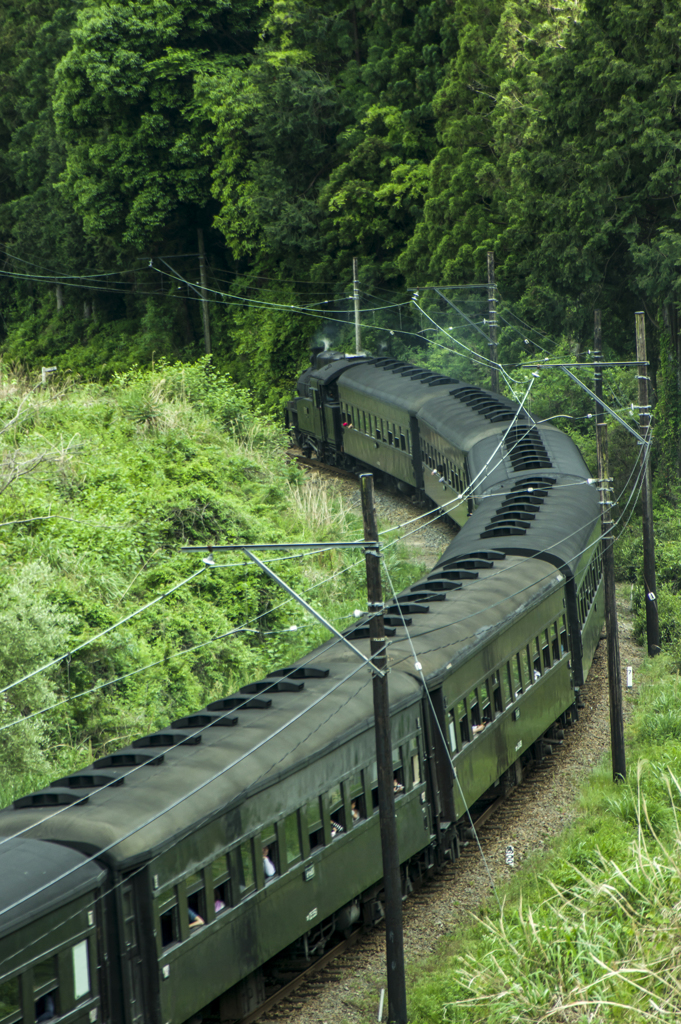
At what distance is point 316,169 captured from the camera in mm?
50250

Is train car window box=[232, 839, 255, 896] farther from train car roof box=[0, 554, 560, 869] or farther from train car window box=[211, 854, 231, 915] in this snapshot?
train car roof box=[0, 554, 560, 869]

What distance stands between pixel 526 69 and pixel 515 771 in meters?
25.3

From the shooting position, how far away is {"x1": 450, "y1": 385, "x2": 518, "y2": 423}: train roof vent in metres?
28.9

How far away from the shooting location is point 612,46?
30.5 metres

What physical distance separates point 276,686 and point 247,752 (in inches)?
82.8

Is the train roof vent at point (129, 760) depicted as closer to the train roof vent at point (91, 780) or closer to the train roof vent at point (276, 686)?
the train roof vent at point (91, 780)

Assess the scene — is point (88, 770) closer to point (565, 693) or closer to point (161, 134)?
point (565, 693)

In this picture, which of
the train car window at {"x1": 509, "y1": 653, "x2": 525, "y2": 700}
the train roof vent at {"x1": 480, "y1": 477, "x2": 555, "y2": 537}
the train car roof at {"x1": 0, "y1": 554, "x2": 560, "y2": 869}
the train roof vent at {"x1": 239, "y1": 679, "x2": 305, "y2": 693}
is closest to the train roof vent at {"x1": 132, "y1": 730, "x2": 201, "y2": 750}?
the train car roof at {"x1": 0, "y1": 554, "x2": 560, "y2": 869}

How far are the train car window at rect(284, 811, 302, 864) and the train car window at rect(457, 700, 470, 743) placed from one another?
3695 millimetres

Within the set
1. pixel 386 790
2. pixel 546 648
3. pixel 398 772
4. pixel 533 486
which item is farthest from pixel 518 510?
pixel 386 790

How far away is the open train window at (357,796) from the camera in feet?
41.8

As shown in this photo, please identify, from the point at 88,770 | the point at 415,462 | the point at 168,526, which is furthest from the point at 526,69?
the point at 88,770

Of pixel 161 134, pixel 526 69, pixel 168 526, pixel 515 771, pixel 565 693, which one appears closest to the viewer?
pixel 515 771

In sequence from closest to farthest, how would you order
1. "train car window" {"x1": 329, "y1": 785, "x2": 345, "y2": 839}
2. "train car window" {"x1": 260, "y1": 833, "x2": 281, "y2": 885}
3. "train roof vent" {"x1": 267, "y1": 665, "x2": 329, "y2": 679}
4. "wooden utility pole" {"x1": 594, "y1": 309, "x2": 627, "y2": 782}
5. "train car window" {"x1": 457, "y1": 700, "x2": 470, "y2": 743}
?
"train car window" {"x1": 260, "y1": 833, "x2": 281, "y2": 885} → "train car window" {"x1": 329, "y1": 785, "x2": 345, "y2": 839} → "train roof vent" {"x1": 267, "y1": 665, "x2": 329, "y2": 679} → "train car window" {"x1": 457, "y1": 700, "x2": 470, "y2": 743} → "wooden utility pole" {"x1": 594, "y1": 309, "x2": 627, "y2": 782}
